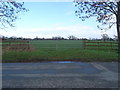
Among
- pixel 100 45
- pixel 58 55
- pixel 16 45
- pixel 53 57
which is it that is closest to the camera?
pixel 53 57

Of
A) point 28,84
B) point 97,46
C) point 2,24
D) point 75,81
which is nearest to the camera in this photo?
point 28,84

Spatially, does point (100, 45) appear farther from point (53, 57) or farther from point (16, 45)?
point (16, 45)

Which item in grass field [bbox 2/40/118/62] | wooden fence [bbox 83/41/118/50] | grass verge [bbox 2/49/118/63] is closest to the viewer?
grass verge [bbox 2/49/118/63]

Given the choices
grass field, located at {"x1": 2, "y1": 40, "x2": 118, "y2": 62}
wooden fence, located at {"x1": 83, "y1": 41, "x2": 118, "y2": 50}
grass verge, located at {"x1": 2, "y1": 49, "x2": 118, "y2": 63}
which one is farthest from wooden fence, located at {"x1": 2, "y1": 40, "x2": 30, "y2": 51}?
wooden fence, located at {"x1": 83, "y1": 41, "x2": 118, "y2": 50}

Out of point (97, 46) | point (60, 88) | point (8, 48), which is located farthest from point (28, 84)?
point (97, 46)

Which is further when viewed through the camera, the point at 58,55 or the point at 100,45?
Answer: the point at 100,45

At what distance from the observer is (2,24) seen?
10.4 metres

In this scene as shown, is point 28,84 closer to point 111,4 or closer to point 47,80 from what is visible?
point 47,80

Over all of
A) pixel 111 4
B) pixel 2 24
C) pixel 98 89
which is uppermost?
pixel 111 4

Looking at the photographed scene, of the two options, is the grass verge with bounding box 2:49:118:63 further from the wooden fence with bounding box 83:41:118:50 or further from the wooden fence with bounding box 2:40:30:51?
the wooden fence with bounding box 83:41:118:50

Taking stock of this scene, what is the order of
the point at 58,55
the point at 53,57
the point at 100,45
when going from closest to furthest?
the point at 53,57 < the point at 58,55 < the point at 100,45

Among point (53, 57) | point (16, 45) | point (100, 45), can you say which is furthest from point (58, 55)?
point (100, 45)

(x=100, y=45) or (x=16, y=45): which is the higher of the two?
(x=16, y=45)

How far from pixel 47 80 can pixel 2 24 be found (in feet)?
23.0
